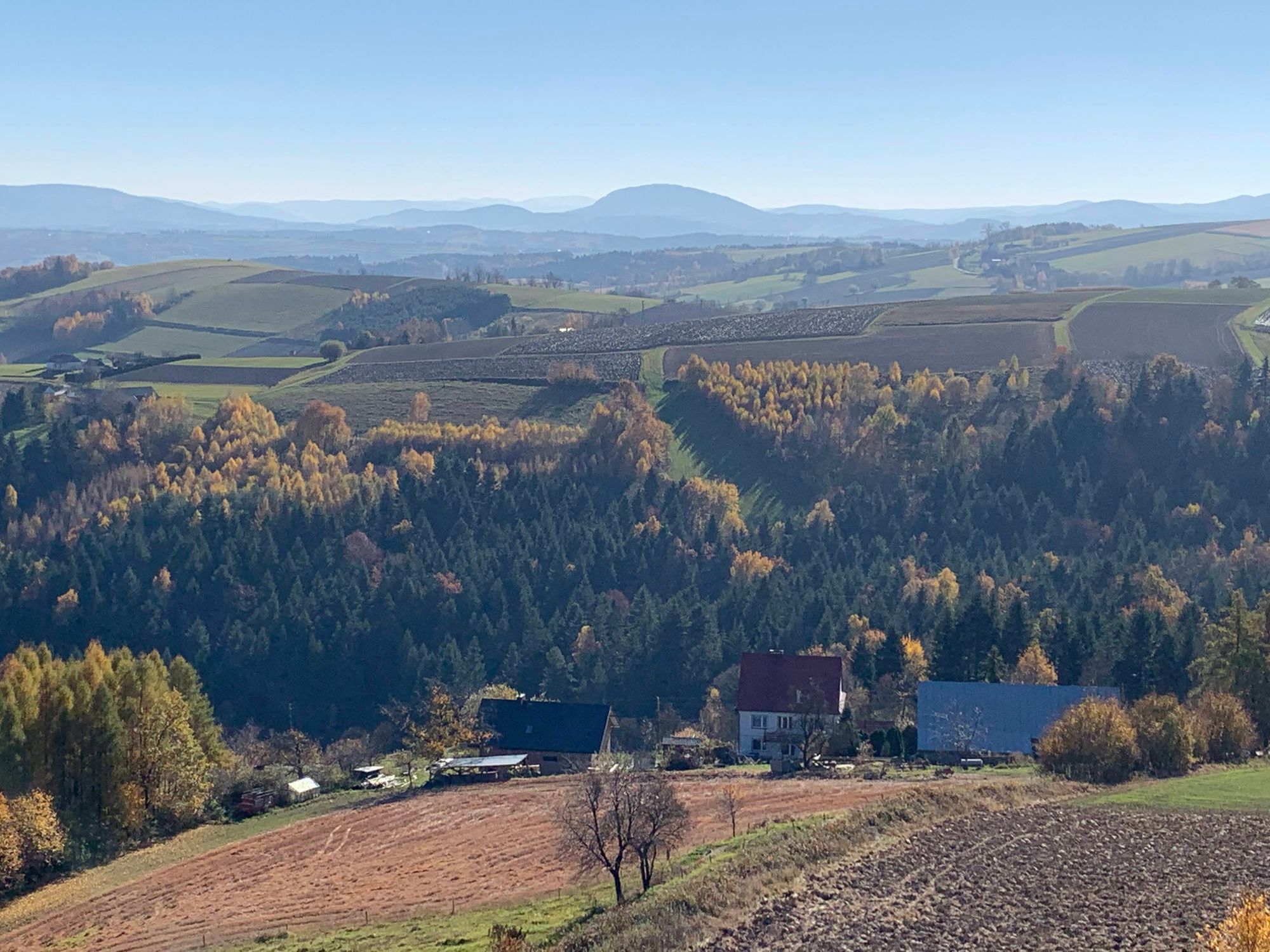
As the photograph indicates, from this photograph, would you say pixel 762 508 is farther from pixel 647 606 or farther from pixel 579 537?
pixel 647 606

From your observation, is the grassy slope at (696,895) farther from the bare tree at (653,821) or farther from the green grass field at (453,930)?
the bare tree at (653,821)

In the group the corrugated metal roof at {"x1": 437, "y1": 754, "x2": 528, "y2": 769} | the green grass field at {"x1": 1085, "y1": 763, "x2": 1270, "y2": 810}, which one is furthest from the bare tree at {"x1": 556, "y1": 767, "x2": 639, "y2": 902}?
the corrugated metal roof at {"x1": 437, "y1": 754, "x2": 528, "y2": 769}

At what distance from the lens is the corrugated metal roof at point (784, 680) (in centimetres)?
7744

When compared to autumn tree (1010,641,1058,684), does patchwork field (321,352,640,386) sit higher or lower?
higher

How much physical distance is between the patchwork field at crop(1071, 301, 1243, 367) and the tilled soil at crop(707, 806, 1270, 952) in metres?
112

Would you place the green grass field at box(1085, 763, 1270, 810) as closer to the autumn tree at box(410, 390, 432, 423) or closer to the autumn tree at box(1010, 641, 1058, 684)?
the autumn tree at box(1010, 641, 1058, 684)

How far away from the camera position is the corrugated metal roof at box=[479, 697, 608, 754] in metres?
74.1

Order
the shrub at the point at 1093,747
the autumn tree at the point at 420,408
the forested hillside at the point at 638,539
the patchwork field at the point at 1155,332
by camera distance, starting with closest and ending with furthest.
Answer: the shrub at the point at 1093,747
the forested hillside at the point at 638,539
the patchwork field at the point at 1155,332
the autumn tree at the point at 420,408

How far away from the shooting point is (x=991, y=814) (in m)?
42.5

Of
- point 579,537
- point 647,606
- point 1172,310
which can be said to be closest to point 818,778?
point 647,606

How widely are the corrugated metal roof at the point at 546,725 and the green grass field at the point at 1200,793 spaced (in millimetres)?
32430

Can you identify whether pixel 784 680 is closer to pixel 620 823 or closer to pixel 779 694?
pixel 779 694

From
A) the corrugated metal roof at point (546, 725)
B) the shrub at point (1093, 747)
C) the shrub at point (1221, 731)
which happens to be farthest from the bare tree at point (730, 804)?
the corrugated metal roof at point (546, 725)

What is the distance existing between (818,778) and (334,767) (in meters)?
26.5
